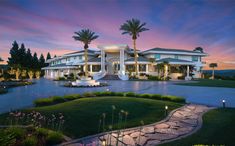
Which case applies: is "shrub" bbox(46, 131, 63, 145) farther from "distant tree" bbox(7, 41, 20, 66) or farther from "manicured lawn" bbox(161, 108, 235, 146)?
"distant tree" bbox(7, 41, 20, 66)

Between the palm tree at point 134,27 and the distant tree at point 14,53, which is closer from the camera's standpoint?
the palm tree at point 134,27

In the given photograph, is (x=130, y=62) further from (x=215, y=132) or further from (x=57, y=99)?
(x=215, y=132)

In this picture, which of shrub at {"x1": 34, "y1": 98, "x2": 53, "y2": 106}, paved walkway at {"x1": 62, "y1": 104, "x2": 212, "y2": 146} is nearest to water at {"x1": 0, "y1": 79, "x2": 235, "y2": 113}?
shrub at {"x1": 34, "y1": 98, "x2": 53, "y2": 106}

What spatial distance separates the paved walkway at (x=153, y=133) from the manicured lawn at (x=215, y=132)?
35cm

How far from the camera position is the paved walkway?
251 inches

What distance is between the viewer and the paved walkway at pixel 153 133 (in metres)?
6.38

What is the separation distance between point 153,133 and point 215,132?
2608 mm

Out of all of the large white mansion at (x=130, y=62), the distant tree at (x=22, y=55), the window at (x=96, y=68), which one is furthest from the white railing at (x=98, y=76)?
the distant tree at (x=22, y=55)

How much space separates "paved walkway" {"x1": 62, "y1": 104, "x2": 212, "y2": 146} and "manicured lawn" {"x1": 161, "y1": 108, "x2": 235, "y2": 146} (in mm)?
348

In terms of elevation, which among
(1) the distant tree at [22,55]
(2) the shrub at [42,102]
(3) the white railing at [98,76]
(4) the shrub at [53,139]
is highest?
(1) the distant tree at [22,55]

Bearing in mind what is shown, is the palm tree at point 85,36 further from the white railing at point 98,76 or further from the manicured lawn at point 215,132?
the manicured lawn at point 215,132

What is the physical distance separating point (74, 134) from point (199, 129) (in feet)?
17.8

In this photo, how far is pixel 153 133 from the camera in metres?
7.41

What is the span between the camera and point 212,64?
60.3 meters
